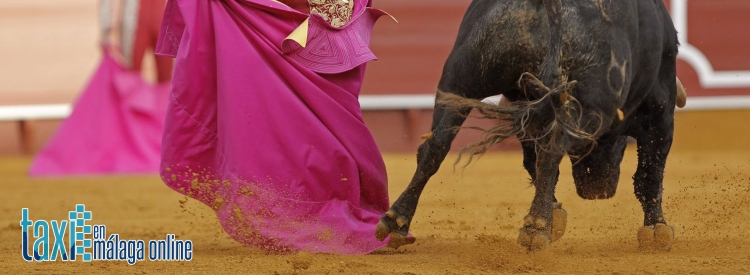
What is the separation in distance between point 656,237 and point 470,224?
1.04 metres

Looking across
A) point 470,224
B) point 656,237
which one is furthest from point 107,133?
point 656,237

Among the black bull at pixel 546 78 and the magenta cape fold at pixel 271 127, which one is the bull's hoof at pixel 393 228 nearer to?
the black bull at pixel 546 78

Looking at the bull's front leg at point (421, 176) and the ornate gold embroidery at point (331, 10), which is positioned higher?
the ornate gold embroidery at point (331, 10)

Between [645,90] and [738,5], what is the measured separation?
4.84 metres

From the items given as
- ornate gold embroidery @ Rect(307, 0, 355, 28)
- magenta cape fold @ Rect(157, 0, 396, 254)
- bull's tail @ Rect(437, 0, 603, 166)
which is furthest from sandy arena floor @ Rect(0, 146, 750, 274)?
ornate gold embroidery @ Rect(307, 0, 355, 28)

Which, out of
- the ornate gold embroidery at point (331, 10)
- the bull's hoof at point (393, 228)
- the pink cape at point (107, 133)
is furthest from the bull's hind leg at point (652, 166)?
the pink cape at point (107, 133)

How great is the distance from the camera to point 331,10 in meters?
3.62

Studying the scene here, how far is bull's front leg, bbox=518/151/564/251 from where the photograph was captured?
293cm

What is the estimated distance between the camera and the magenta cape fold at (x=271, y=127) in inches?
137

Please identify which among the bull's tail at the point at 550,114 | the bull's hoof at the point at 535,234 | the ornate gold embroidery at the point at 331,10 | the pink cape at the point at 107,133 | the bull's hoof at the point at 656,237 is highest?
the ornate gold embroidery at the point at 331,10

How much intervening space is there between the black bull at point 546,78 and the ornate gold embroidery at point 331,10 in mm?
503

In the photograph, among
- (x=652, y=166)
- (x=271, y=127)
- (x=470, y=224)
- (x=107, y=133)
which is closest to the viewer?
(x=271, y=127)

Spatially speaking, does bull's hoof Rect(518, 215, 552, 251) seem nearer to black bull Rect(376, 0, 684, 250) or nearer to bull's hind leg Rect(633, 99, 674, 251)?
black bull Rect(376, 0, 684, 250)

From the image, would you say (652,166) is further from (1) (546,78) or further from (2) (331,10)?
(2) (331,10)
